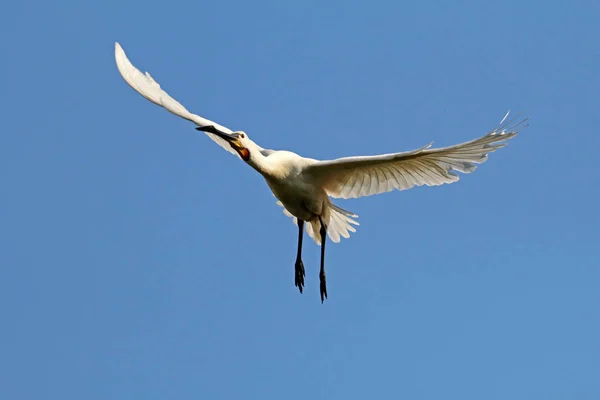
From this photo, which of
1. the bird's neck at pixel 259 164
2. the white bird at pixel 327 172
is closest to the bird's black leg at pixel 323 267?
the white bird at pixel 327 172

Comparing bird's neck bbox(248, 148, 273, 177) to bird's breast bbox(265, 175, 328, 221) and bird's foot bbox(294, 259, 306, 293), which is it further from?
bird's foot bbox(294, 259, 306, 293)

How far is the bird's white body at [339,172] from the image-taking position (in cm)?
1838

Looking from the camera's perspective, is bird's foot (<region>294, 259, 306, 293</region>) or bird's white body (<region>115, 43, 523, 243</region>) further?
bird's foot (<region>294, 259, 306, 293</region>)

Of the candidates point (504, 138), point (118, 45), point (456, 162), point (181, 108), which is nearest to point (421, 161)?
point (456, 162)

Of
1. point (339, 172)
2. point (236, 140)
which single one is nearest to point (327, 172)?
point (339, 172)

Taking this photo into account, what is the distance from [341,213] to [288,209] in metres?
1.19

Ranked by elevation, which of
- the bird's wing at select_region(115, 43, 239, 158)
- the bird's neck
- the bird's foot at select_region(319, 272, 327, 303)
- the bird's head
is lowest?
the bird's foot at select_region(319, 272, 327, 303)

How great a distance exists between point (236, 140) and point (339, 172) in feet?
5.60

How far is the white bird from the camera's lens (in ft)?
60.4

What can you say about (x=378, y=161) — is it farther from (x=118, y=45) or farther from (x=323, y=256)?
(x=118, y=45)

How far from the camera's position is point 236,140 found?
63.1ft

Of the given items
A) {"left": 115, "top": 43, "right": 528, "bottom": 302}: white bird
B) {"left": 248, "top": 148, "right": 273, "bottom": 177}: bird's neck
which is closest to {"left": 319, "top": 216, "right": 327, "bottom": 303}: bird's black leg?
{"left": 115, "top": 43, "right": 528, "bottom": 302}: white bird

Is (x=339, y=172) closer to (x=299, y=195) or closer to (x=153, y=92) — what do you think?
(x=299, y=195)

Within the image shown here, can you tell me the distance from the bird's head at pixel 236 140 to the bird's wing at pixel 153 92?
0.87 metres
